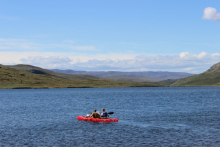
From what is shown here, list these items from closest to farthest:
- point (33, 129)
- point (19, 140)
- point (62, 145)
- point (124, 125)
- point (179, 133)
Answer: point (62, 145)
point (19, 140)
point (179, 133)
point (33, 129)
point (124, 125)

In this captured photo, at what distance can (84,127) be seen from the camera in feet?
150

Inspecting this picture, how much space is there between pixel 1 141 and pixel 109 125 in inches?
709

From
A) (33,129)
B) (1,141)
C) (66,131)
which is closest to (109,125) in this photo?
(66,131)

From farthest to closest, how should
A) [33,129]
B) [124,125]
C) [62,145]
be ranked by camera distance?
[124,125] → [33,129] → [62,145]

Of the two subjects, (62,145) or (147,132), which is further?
(147,132)

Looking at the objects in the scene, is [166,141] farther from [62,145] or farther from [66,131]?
[66,131]

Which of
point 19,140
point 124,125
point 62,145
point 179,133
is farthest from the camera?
point 124,125

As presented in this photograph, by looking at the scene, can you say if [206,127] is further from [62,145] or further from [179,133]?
[62,145]

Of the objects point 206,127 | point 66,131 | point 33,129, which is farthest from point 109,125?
point 206,127

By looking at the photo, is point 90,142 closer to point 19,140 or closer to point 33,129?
point 19,140

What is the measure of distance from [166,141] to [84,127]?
1549 centimetres

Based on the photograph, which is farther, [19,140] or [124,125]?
[124,125]

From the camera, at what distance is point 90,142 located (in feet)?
114

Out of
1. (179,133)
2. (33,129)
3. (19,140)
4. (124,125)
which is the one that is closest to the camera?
(19,140)
